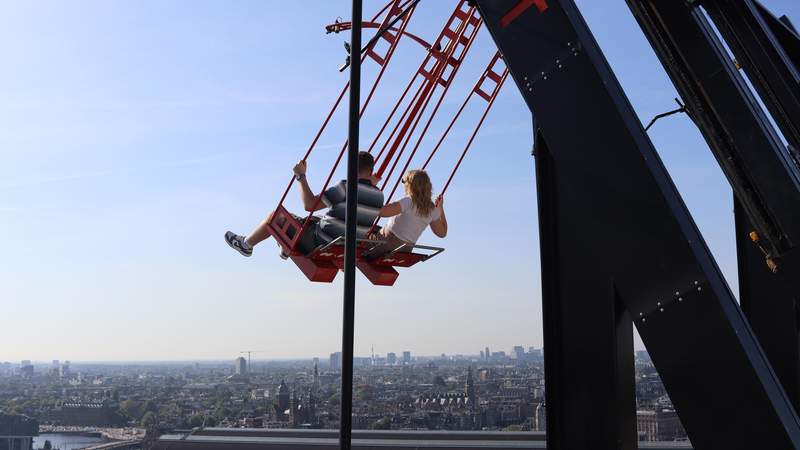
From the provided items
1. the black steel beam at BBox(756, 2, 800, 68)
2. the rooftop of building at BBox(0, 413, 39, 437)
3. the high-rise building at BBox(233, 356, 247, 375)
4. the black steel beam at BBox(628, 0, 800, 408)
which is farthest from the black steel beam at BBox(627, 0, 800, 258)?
the high-rise building at BBox(233, 356, 247, 375)

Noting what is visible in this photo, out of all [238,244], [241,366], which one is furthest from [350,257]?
[241,366]

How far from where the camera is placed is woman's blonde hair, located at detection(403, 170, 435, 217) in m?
6.15

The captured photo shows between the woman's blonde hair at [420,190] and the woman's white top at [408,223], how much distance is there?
4 cm

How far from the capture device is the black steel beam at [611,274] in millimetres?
2248

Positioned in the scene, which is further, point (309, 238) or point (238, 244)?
point (238, 244)

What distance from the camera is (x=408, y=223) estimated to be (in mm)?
6004

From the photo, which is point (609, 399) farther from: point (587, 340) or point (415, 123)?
point (415, 123)

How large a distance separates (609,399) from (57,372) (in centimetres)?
9650

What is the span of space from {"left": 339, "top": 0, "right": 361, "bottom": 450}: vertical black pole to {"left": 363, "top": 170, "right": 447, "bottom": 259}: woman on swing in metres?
2.59

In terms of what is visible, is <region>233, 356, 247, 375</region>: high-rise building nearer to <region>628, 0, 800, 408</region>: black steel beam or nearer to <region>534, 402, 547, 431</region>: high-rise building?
<region>534, 402, 547, 431</region>: high-rise building

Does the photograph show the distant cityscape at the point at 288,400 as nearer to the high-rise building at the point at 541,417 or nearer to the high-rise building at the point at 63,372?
the high-rise building at the point at 541,417

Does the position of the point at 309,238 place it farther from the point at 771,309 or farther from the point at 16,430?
the point at 16,430

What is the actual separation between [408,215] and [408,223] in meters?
0.08

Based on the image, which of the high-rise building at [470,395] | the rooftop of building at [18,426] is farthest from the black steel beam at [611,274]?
the rooftop of building at [18,426]
